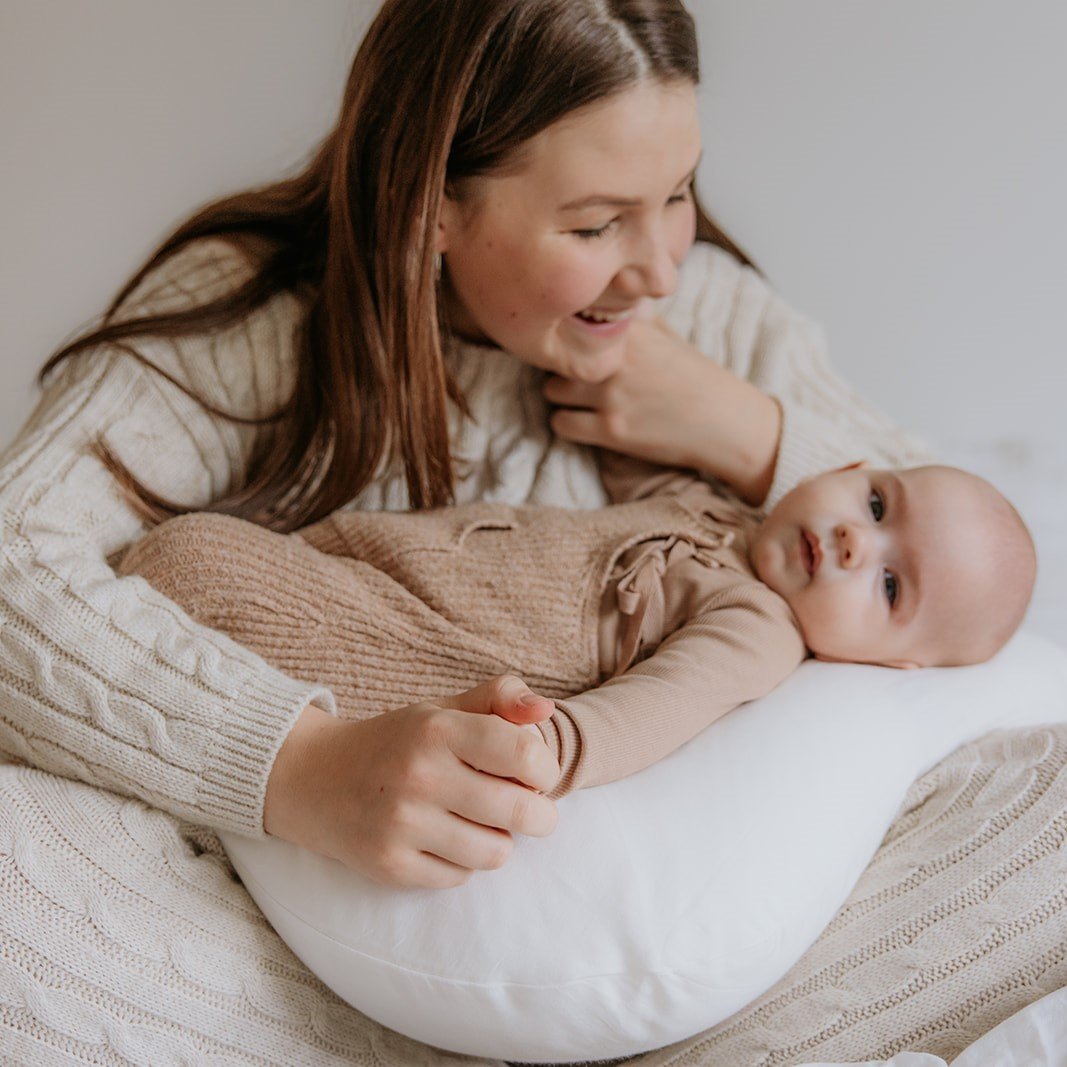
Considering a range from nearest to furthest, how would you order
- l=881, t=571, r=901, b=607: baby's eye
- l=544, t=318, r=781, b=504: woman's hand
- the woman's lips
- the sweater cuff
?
1. the sweater cuff
2. l=881, t=571, r=901, b=607: baby's eye
3. the woman's lips
4. l=544, t=318, r=781, b=504: woman's hand

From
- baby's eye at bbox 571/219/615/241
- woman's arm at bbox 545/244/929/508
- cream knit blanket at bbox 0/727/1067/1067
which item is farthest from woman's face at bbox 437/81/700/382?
cream knit blanket at bbox 0/727/1067/1067

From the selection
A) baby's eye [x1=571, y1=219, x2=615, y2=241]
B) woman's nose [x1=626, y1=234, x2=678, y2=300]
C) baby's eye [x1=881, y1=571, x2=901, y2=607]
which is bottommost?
baby's eye [x1=881, y1=571, x2=901, y2=607]

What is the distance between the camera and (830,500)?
48.6 inches

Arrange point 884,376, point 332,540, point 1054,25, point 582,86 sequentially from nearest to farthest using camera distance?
point 582,86, point 332,540, point 1054,25, point 884,376

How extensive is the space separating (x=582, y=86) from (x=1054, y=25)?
31.3 inches

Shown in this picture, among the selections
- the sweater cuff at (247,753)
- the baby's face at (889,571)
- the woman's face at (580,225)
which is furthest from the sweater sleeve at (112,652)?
the baby's face at (889,571)

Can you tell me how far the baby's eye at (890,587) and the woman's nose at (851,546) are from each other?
5 centimetres

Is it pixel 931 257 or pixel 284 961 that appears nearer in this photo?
pixel 284 961

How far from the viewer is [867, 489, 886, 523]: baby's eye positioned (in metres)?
1.25

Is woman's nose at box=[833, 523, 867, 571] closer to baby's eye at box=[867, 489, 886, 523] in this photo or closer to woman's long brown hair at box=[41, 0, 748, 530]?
baby's eye at box=[867, 489, 886, 523]

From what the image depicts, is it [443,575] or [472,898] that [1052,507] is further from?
[472,898]

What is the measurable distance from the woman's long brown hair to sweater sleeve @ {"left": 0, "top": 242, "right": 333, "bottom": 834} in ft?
0.14

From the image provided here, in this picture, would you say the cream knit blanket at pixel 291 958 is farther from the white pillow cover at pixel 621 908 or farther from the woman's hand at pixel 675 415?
the woman's hand at pixel 675 415

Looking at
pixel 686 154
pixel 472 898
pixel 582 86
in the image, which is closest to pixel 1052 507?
pixel 686 154
